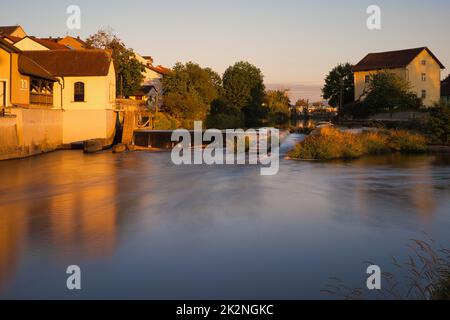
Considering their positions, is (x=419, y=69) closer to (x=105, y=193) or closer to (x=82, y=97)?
(x=82, y=97)

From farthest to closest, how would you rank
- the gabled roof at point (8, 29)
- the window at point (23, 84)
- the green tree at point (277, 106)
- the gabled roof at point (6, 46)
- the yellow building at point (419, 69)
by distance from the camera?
the green tree at point (277, 106), the gabled roof at point (8, 29), the yellow building at point (419, 69), the window at point (23, 84), the gabled roof at point (6, 46)

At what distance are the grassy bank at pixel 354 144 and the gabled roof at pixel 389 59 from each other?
2887 cm

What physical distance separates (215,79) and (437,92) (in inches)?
1449

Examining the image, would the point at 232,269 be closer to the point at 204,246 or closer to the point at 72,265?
the point at 204,246

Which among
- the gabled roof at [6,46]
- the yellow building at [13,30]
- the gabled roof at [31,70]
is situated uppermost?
the yellow building at [13,30]

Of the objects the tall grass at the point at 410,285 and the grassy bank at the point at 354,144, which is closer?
the tall grass at the point at 410,285

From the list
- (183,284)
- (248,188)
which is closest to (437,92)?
(248,188)

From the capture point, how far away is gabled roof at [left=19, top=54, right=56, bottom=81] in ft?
110

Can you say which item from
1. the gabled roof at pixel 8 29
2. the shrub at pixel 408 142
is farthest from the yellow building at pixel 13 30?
the shrub at pixel 408 142

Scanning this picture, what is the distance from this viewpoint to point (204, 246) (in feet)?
39.3

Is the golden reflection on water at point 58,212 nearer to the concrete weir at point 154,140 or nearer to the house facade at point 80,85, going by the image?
the house facade at point 80,85

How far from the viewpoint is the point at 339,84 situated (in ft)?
268

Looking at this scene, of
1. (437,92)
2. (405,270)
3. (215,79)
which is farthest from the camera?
(215,79)

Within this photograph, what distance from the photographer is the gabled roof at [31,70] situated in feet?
110
